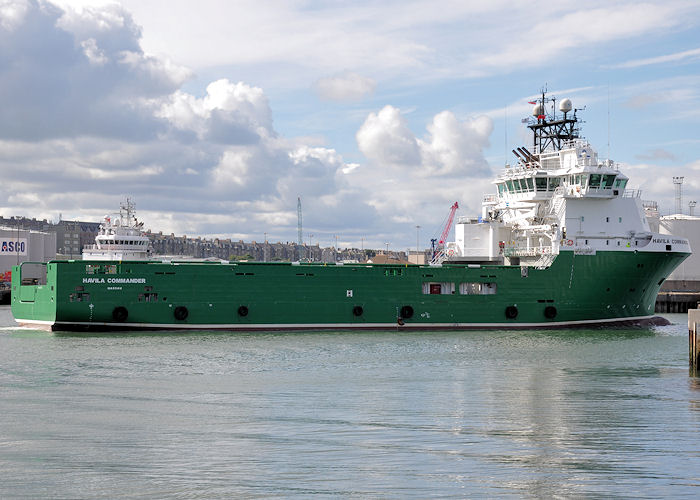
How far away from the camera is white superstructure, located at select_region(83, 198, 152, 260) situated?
150 feet

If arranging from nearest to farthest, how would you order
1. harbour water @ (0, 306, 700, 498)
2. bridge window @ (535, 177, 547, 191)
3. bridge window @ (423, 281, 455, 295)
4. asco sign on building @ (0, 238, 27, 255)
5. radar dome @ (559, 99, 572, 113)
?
1. harbour water @ (0, 306, 700, 498)
2. bridge window @ (423, 281, 455, 295)
3. bridge window @ (535, 177, 547, 191)
4. radar dome @ (559, 99, 572, 113)
5. asco sign on building @ (0, 238, 27, 255)

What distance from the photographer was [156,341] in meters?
33.2

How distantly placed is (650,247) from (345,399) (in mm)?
26435

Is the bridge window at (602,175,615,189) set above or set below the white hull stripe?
above

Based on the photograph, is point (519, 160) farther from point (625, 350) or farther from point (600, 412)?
point (600, 412)

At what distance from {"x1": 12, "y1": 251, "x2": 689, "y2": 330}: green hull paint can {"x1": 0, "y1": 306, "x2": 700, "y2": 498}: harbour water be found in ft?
24.8

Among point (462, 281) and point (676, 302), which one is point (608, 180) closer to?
point (462, 281)

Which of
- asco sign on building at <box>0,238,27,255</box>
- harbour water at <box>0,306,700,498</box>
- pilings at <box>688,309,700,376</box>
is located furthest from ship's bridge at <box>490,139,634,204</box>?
asco sign on building at <box>0,238,27,255</box>

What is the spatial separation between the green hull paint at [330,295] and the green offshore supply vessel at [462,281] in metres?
0.05

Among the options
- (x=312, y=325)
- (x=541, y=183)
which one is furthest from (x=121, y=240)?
(x=541, y=183)

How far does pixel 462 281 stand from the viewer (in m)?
40.0

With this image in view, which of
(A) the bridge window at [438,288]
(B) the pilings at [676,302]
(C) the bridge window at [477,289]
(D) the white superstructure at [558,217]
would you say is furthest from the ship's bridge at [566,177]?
(B) the pilings at [676,302]

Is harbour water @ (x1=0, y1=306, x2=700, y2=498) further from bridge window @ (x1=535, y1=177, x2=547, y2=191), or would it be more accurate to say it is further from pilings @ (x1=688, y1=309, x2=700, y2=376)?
bridge window @ (x1=535, y1=177, x2=547, y2=191)

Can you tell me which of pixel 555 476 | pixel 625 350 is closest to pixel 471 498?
pixel 555 476
